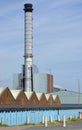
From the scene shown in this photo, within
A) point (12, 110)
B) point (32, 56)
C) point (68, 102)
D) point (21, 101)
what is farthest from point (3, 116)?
point (68, 102)

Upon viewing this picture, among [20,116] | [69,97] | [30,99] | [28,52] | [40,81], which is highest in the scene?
[28,52]

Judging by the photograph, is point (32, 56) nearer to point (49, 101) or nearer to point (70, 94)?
point (49, 101)

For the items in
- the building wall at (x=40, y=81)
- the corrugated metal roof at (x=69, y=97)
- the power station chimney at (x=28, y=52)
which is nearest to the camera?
the power station chimney at (x=28, y=52)

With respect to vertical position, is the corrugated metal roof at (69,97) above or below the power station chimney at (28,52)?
below

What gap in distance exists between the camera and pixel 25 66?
299 ft

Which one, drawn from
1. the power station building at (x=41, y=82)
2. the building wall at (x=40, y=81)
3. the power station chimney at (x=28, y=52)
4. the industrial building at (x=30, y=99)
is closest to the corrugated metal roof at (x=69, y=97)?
the industrial building at (x=30, y=99)

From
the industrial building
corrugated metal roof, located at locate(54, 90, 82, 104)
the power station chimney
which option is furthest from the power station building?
the power station chimney

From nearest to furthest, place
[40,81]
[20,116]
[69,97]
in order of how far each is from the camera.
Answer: [20,116]
[40,81]
[69,97]

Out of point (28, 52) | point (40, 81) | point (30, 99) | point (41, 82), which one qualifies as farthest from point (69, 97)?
point (30, 99)

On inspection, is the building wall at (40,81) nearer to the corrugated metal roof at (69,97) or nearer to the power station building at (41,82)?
the power station building at (41,82)

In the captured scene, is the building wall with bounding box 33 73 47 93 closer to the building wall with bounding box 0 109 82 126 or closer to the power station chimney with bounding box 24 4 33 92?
the power station chimney with bounding box 24 4 33 92

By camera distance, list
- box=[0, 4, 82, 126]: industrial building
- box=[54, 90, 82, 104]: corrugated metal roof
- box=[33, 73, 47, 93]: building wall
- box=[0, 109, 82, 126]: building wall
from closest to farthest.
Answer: box=[0, 109, 82, 126]: building wall, box=[0, 4, 82, 126]: industrial building, box=[54, 90, 82, 104]: corrugated metal roof, box=[33, 73, 47, 93]: building wall

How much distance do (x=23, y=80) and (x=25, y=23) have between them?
1317 centimetres

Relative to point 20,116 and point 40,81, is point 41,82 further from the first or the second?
point 20,116
